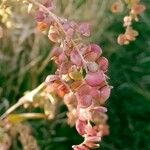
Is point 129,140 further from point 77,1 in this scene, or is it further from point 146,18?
point 77,1

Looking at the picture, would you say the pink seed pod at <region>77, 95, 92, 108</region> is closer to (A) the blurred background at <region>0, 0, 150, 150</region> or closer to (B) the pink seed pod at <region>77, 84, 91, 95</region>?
(B) the pink seed pod at <region>77, 84, 91, 95</region>

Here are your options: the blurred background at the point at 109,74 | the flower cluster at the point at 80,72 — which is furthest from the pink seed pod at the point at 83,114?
the blurred background at the point at 109,74

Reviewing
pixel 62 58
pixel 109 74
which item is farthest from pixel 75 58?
pixel 109 74

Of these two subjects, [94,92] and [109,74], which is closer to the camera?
[94,92]

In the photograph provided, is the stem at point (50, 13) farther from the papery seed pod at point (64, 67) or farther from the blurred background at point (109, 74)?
the blurred background at point (109, 74)

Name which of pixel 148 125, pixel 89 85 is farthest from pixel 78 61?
pixel 148 125

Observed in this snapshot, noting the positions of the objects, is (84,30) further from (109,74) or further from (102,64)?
(109,74)
